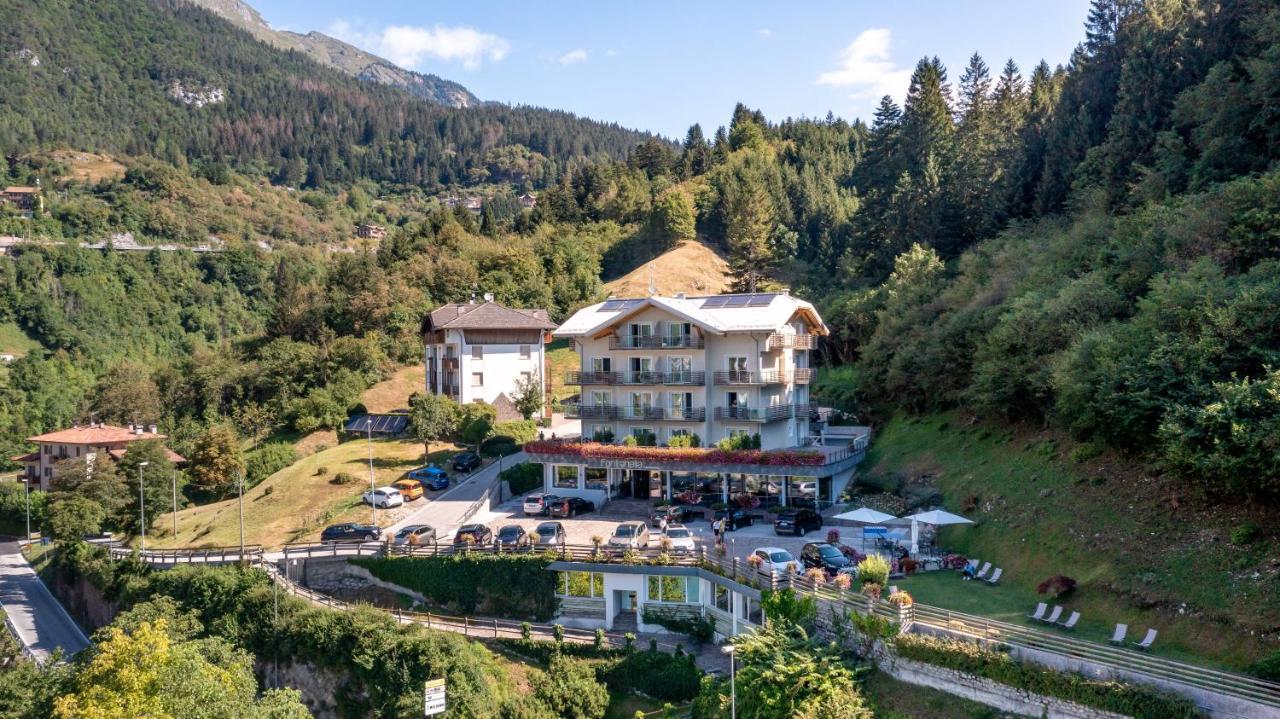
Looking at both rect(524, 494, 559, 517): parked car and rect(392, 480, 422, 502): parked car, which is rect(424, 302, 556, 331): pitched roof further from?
rect(524, 494, 559, 517): parked car

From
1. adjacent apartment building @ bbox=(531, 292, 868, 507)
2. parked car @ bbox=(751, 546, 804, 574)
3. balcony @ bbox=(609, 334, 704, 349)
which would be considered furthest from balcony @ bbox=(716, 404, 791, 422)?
parked car @ bbox=(751, 546, 804, 574)

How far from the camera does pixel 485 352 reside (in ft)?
222

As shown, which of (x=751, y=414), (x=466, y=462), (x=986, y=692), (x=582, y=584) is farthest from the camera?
(x=466, y=462)

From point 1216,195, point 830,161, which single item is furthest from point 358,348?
point 830,161

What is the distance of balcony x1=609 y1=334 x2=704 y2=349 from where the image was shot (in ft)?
156

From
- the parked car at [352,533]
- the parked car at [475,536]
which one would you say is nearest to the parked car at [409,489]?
the parked car at [352,533]

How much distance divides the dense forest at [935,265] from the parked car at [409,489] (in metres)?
21.4

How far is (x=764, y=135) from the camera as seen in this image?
13438 centimetres

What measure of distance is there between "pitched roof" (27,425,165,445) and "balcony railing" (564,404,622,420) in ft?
125

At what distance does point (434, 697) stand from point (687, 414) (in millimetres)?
21718

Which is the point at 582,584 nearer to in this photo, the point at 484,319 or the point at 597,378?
the point at 597,378

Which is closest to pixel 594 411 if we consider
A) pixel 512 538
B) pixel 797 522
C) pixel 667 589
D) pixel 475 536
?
pixel 512 538

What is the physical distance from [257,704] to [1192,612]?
28.2 m

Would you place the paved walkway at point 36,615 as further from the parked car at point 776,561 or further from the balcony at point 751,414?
the parked car at point 776,561
